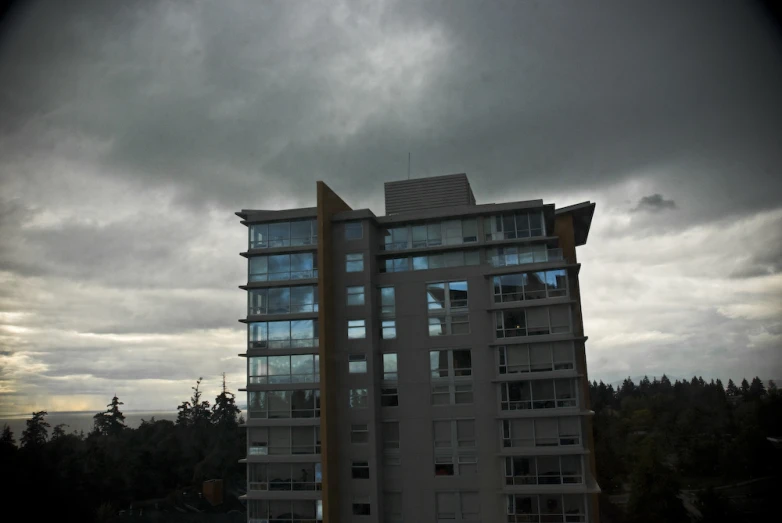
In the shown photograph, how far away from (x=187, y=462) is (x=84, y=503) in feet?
37.1

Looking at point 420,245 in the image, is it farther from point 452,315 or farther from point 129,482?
point 129,482

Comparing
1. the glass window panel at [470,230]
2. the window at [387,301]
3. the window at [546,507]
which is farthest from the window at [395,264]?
the window at [546,507]

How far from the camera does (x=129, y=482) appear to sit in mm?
32469

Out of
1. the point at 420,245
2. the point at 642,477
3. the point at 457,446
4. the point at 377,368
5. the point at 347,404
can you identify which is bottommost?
the point at 642,477

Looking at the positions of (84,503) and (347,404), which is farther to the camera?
(84,503)

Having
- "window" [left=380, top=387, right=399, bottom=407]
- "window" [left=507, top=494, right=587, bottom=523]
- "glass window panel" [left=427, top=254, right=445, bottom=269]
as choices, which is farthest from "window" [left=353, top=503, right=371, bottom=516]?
"glass window panel" [left=427, top=254, right=445, bottom=269]

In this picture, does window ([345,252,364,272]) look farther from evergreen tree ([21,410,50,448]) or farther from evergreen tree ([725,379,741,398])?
evergreen tree ([725,379,741,398])

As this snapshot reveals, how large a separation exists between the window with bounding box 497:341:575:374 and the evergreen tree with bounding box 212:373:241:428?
33558mm

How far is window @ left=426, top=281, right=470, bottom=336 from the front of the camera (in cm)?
1745

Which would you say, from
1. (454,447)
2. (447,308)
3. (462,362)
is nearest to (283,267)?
(447,308)

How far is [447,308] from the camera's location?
57.6ft

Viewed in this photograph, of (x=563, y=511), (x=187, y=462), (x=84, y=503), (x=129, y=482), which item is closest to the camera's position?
(x=563, y=511)

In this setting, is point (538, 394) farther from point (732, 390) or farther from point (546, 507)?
point (732, 390)

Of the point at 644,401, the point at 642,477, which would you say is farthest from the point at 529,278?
the point at 644,401
